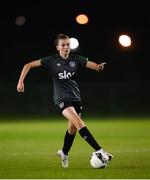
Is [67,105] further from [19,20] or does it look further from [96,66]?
[19,20]

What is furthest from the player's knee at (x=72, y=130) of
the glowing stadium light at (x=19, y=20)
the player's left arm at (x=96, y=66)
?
the glowing stadium light at (x=19, y=20)

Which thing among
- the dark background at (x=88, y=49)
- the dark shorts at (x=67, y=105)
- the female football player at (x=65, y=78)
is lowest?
the dark background at (x=88, y=49)

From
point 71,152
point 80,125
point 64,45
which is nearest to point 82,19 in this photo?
point 71,152

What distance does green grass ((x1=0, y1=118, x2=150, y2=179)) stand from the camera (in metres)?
12.6

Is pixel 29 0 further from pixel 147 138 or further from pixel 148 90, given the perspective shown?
pixel 147 138

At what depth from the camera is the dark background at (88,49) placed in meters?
36.9

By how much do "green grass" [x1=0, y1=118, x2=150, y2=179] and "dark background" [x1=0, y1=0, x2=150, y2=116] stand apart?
9.26 meters

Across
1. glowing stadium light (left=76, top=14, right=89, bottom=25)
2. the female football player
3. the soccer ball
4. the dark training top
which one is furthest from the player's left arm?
glowing stadium light (left=76, top=14, right=89, bottom=25)

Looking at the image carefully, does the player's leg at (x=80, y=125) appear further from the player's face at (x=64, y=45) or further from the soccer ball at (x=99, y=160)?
the player's face at (x=64, y=45)

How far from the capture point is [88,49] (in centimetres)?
4422

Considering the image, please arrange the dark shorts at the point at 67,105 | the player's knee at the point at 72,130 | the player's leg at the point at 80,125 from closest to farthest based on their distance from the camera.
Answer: the player's leg at the point at 80,125, the dark shorts at the point at 67,105, the player's knee at the point at 72,130

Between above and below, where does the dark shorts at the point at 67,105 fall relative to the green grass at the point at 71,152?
above

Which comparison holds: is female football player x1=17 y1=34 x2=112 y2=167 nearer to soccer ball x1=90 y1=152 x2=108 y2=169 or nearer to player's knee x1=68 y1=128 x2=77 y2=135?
player's knee x1=68 y1=128 x2=77 y2=135

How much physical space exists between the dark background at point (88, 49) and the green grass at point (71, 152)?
30.4ft
